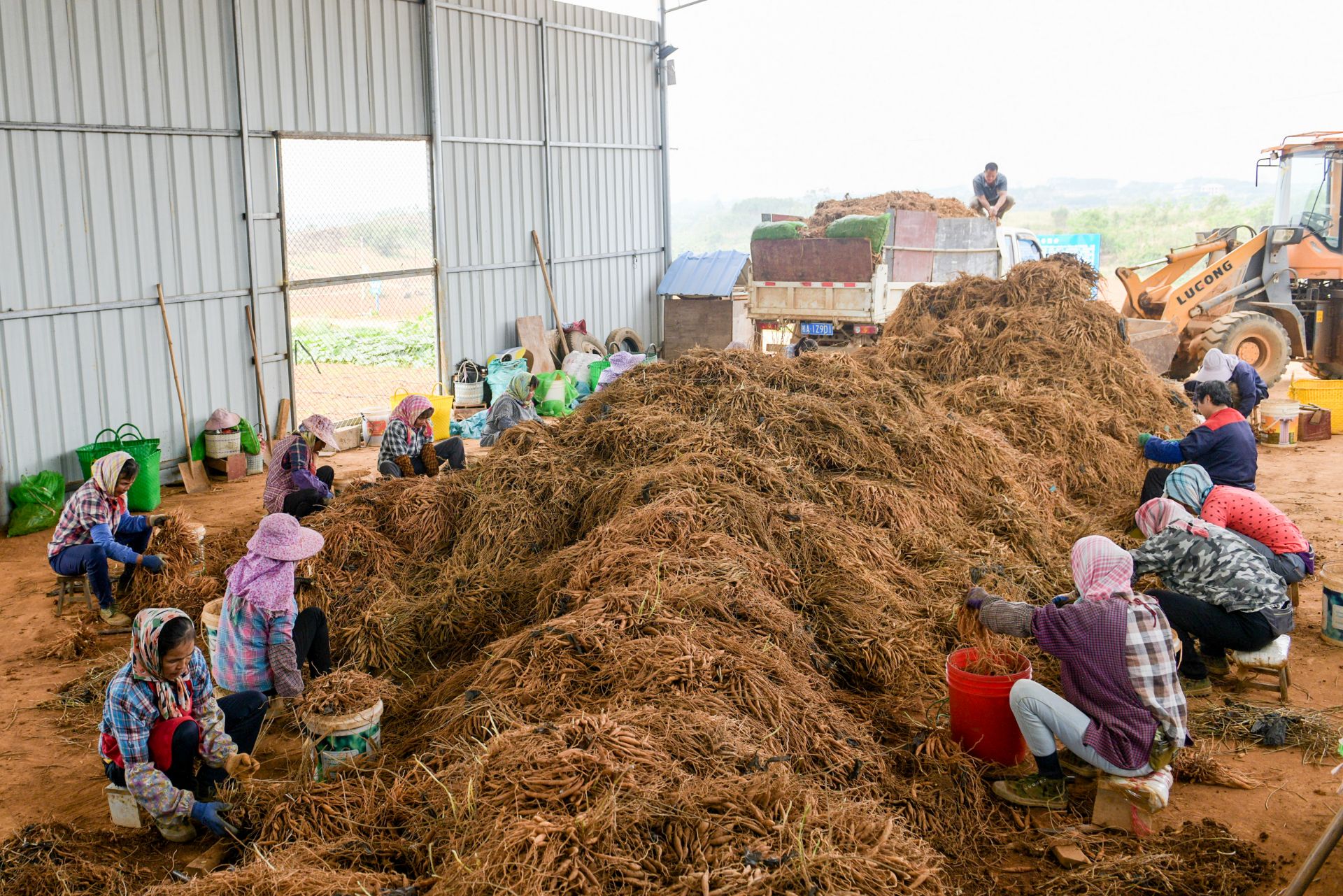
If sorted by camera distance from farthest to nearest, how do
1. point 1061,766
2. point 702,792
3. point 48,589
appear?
point 48,589, point 1061,766, point 702,792

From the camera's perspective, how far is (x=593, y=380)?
1399cm

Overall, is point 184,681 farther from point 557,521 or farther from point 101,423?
point 101,423

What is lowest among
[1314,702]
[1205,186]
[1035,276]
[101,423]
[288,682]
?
[1314,702]

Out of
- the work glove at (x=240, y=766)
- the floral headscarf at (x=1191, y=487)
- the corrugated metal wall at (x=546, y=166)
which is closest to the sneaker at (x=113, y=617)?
the work glove at (x=240, y=766)

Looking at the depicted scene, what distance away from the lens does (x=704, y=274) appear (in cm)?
1744

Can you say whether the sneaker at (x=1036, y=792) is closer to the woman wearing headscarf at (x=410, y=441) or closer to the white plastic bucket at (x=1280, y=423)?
the woman wearing headscarf at (x=410, y=441)

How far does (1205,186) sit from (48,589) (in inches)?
2318

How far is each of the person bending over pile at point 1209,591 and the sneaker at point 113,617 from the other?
586 centimetres

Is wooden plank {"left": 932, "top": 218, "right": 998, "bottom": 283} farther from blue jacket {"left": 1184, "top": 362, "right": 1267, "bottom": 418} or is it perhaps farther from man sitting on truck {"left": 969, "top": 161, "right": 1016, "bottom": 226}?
blue jacket {"left": 1184, "top": 362, "right": 1267, "bottom": 418}

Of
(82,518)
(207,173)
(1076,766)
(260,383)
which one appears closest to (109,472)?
(82,518)

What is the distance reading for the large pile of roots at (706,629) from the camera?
3.25m

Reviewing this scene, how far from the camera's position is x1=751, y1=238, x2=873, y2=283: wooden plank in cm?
1270

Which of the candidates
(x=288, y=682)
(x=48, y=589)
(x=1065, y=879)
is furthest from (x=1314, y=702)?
(x=48, y=589)

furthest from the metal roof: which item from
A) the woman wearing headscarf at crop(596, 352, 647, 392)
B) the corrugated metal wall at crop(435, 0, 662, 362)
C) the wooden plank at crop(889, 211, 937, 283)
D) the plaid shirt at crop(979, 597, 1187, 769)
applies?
the plaid shirt at crop(979, 597, 1187, 769)
